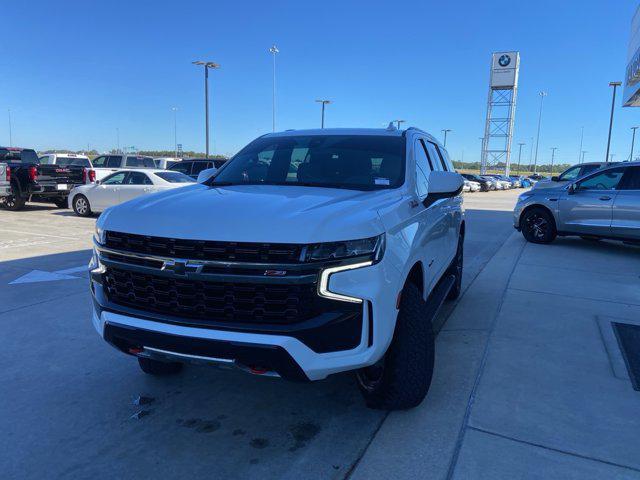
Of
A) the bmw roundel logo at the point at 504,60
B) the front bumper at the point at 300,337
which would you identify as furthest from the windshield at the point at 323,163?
the bmw roundel logo at the point at 504,60

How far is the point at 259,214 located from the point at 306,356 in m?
0.78

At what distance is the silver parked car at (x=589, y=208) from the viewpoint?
29.7 ft

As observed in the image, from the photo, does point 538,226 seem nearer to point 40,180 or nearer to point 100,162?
point 40,180

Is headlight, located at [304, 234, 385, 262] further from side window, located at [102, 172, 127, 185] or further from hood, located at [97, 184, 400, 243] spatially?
side window, located at [102, 172, 127, 185]

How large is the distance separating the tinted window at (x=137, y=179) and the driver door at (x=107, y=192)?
9.0 inches

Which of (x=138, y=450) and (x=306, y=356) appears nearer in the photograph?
(x=306, y=356)

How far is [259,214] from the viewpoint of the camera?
2.56 metres

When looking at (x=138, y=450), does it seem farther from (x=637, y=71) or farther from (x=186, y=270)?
(x=637, y=71)

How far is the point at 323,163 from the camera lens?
382 centimetres

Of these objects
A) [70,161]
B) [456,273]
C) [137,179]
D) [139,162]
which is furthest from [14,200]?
[456,273]

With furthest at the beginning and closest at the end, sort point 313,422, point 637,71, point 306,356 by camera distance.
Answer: point 637,71 < point 313,422 < point 306,356

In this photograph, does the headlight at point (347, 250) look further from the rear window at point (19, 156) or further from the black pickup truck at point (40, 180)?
the rear window at point (19, 156)

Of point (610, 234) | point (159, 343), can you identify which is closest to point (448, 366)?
point (159, 343)

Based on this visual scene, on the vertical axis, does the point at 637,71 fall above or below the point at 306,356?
above
